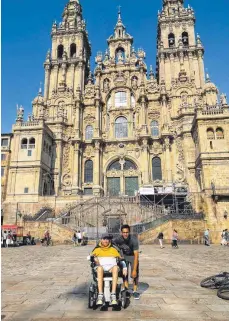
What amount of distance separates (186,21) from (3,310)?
51.1m

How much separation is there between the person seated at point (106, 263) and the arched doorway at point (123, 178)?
107ft

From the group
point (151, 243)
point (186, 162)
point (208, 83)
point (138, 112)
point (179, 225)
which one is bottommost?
point (151, 243)

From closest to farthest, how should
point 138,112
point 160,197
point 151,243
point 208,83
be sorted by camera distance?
point 151,243 < point 160,197 < point 208,83 < point 138,112

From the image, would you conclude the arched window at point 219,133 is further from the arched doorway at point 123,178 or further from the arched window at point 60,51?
the arched window at point 60,51

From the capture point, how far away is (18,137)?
35812 millimetres

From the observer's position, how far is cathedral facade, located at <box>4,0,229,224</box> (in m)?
33.0

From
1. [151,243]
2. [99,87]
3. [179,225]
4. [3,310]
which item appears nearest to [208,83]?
[99,87]

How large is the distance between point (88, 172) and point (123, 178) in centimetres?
560

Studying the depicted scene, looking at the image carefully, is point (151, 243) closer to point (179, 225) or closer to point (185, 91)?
point (179, 225)

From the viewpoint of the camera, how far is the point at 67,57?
45.6 meters

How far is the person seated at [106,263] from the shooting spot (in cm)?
496

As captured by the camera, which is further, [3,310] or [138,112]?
[138,112]

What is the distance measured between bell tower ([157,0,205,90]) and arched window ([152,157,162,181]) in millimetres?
12045

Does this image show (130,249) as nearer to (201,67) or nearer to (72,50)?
(201,67)
